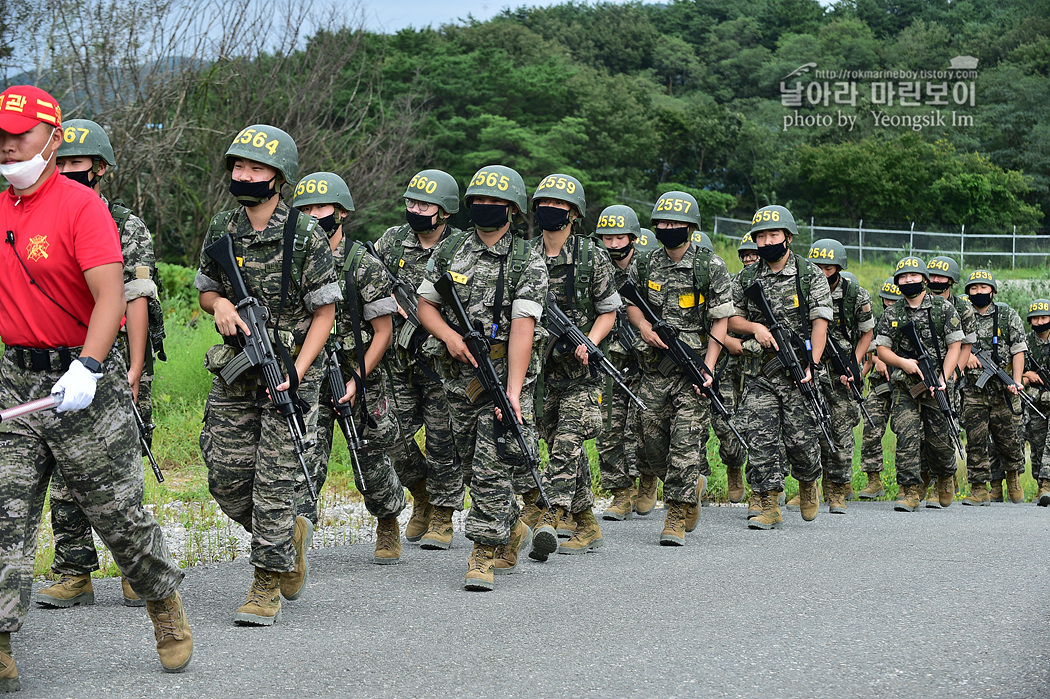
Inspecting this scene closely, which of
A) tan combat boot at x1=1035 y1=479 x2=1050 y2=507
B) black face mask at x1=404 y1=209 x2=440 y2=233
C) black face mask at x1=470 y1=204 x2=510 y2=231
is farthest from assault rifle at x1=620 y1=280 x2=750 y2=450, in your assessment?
tan combat boot at x1=1035 y1=479 x2=1050 y2=507

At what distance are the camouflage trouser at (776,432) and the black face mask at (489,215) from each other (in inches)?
150

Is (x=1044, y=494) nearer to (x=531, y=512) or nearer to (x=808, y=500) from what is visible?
(x=808, y=500)

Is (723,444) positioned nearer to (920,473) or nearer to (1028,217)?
(920,473)

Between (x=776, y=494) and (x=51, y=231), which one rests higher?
(x=51, y=231)

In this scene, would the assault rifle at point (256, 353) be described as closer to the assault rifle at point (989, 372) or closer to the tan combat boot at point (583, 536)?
the tan combat boot at point (583, 536)

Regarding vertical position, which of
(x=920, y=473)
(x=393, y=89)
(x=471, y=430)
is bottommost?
(x=920, y=473)

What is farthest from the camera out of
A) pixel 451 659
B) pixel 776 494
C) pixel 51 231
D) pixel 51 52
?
pixel 51 52

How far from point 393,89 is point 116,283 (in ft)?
97.8

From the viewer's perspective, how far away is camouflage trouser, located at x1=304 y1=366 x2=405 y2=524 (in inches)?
265

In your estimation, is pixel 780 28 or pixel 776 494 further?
pixel 780 28

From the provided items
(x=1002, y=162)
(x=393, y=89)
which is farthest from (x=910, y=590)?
(x=1002, y=162)

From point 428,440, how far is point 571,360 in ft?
3.68

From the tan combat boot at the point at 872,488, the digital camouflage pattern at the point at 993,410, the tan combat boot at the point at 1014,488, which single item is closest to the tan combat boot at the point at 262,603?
the tan combat boot at the point at 872,488

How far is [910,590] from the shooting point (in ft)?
21.8
